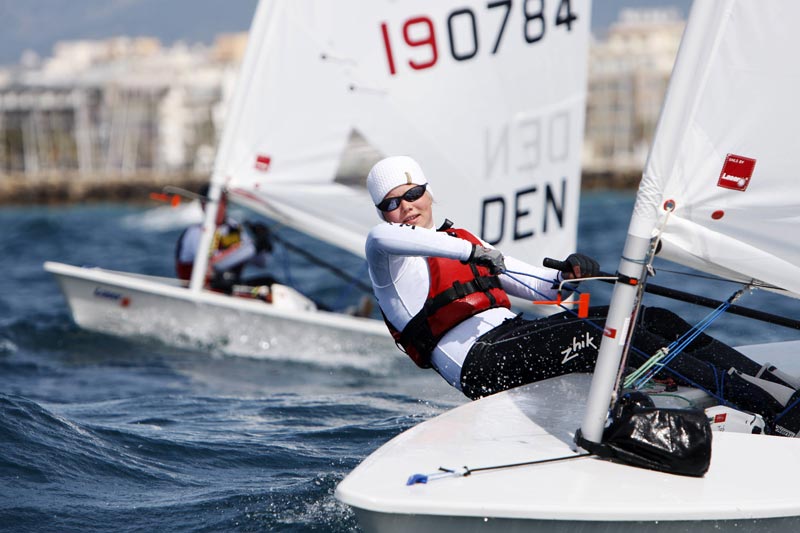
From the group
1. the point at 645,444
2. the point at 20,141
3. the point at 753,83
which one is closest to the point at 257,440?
the point at 645,444

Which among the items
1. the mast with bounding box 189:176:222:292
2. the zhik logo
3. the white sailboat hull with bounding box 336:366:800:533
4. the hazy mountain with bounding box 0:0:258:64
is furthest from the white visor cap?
the hazy mountain with bounding box 0:0:258:64

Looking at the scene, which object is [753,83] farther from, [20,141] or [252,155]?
[20,141]

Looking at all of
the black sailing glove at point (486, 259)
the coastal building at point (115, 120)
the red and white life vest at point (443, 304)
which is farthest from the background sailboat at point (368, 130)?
the coastal building at point (115, 120)

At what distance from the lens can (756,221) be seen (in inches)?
104

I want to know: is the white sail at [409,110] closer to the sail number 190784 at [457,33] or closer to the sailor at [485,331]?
the sail number 190784 at [457,33]

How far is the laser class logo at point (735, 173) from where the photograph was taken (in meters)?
2.61

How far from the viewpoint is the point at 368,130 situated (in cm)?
651

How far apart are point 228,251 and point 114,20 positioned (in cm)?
15948

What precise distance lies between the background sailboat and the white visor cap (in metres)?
3.25

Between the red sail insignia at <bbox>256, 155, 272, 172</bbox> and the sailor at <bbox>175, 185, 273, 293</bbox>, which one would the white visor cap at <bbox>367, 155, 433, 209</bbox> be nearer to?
the red sail insignia at <bbox>256, 155, 272, 172</bbox>

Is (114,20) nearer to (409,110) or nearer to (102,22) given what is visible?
(102,22)

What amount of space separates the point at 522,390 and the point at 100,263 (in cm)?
1269

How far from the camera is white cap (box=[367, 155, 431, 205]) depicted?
9.98 ft

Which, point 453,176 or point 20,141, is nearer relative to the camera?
Answer: point 453,176
